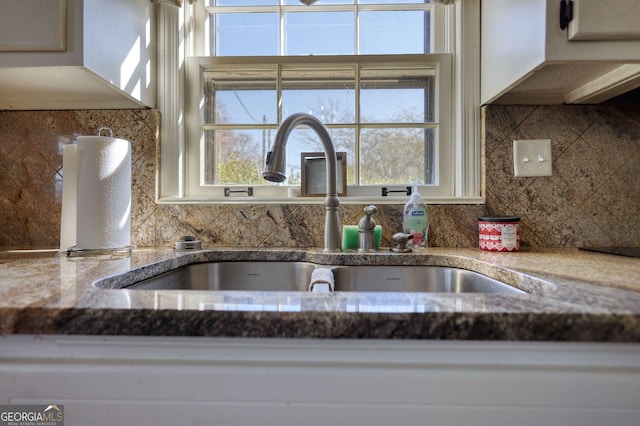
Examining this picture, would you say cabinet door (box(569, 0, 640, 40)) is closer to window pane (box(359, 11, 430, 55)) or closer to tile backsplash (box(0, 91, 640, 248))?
tile backsplash (box(0, 91, 640, 248))

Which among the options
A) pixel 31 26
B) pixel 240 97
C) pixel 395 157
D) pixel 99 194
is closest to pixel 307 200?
pixel 395 157

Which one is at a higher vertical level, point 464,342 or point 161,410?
point 464,342

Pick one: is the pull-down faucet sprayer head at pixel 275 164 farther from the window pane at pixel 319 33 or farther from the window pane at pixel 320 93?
the window pane at pixel 319 33

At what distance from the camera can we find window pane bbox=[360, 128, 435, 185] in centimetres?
126

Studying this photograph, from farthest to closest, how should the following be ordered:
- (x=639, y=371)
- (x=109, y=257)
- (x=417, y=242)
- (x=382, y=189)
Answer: (x=382, y=189), (x=417, y=242), (x=109, y=257), (x=639, y=371)

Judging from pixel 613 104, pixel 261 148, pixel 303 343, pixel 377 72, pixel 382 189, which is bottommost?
pixel 303 343

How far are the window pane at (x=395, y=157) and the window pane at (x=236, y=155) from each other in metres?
0.38

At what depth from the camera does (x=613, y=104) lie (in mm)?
1100

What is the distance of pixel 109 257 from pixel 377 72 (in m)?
1.11

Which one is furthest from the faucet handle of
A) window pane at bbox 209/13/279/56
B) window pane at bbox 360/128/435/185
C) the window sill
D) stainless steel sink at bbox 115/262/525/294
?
window pane at bbox 209/13/279/56

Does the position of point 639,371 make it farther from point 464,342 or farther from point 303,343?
point 303,343

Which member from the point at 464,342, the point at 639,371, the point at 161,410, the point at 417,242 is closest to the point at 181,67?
the point at 417,242

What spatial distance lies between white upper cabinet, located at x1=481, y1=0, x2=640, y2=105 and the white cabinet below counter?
723 millimetres

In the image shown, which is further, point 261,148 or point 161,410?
point 261,148
